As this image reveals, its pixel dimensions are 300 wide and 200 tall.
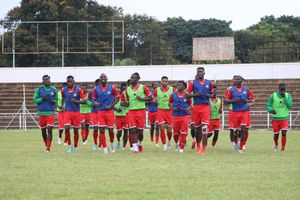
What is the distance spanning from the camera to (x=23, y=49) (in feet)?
197

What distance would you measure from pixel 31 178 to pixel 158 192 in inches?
136

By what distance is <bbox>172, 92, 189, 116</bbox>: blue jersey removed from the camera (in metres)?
23.7

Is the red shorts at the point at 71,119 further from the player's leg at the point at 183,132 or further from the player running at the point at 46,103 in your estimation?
the player's leg at the point at 183,132

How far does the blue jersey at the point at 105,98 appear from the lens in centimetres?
2334

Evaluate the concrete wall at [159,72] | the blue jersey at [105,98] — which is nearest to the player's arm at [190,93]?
the blue jersey at [105,98]

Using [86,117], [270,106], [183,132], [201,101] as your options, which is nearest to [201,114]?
[201,101]

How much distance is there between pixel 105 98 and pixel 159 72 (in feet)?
104

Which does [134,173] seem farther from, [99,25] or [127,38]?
[127,38]

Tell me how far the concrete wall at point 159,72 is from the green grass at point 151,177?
108 feet

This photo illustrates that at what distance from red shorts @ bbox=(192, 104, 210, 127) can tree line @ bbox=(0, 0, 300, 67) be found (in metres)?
32.9

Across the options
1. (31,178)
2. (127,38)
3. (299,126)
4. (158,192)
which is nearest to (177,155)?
(31,178)

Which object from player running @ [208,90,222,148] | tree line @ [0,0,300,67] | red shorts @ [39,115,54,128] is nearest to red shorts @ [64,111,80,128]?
red shorts @ [39,115,54,128]

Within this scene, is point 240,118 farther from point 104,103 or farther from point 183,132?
point 104,103

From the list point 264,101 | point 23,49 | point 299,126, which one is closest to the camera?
point 299,126
